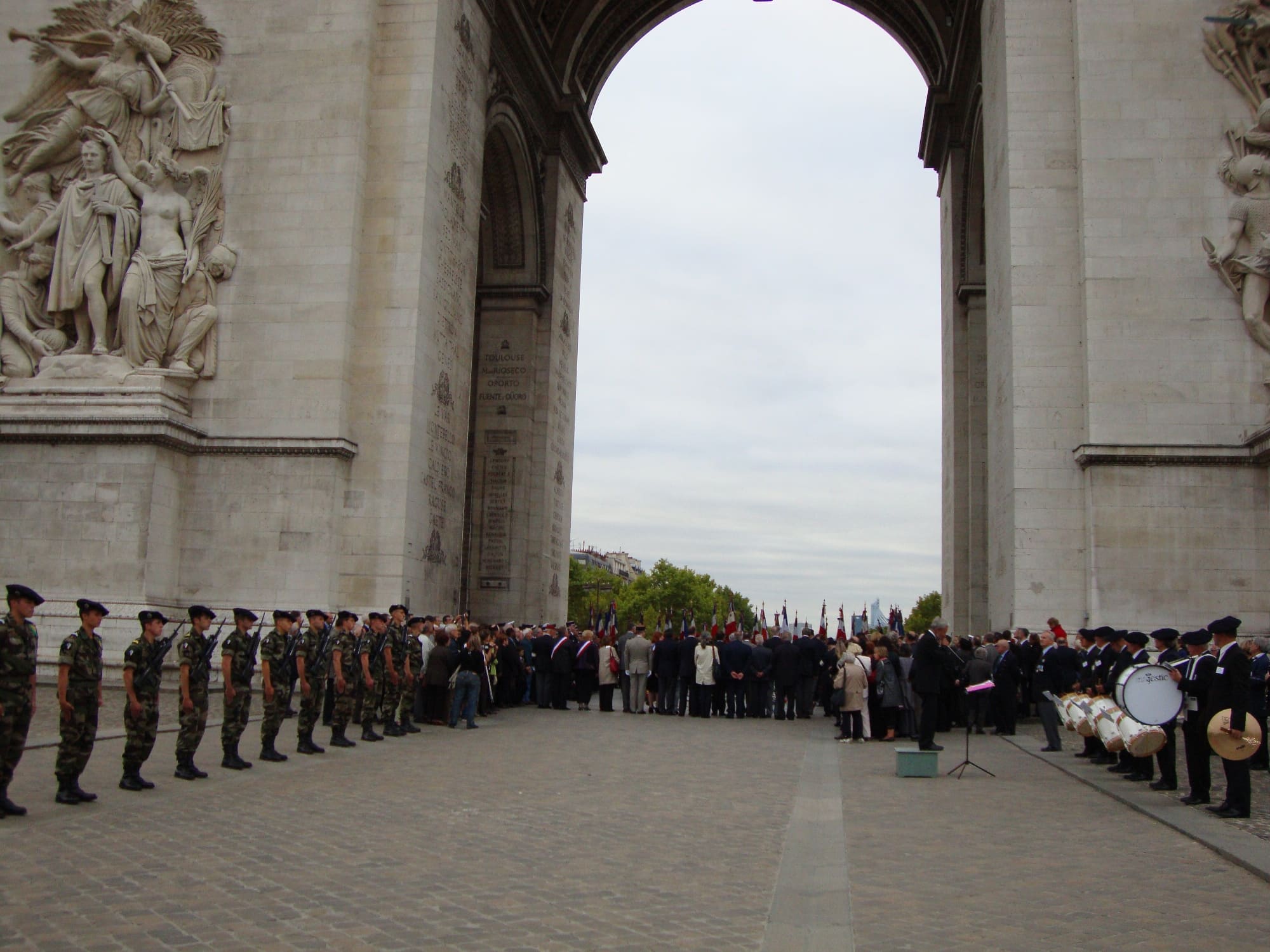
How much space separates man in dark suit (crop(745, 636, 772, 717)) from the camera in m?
22.1

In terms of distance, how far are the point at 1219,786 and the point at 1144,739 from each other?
196 cm

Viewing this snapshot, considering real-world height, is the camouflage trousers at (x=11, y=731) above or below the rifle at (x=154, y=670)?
below

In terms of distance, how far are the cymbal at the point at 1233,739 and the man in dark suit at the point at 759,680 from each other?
12.2 meters

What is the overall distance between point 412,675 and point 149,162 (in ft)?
37.7

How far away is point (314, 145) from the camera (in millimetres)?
21672

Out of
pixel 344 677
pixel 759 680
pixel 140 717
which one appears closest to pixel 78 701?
pixel 140 717

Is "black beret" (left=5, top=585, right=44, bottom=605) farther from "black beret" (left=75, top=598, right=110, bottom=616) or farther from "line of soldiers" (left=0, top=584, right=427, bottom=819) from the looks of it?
"black beret" (left=75, top=598, right=110, bottom=616)

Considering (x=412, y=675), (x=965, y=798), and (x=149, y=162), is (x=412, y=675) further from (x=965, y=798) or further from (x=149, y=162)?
(x=149, y=162)

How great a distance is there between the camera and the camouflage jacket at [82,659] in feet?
31.8

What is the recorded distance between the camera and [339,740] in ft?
48.1

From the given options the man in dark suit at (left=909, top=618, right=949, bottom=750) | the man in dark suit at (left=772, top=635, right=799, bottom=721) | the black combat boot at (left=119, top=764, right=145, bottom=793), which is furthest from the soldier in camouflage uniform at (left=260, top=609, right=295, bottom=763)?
the man in dark suit at (left=772, top=635, right=799, bottom=721)

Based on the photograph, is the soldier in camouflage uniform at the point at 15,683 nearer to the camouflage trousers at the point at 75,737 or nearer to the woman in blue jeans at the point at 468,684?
the camouflage trousers at the point at 75,737

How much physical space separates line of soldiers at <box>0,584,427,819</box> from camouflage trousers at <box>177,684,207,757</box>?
0.01 meters

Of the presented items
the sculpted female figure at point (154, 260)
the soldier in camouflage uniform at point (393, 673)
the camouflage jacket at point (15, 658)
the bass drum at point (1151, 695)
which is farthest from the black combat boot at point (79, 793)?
the sculpted female figure at point (154, 260)
